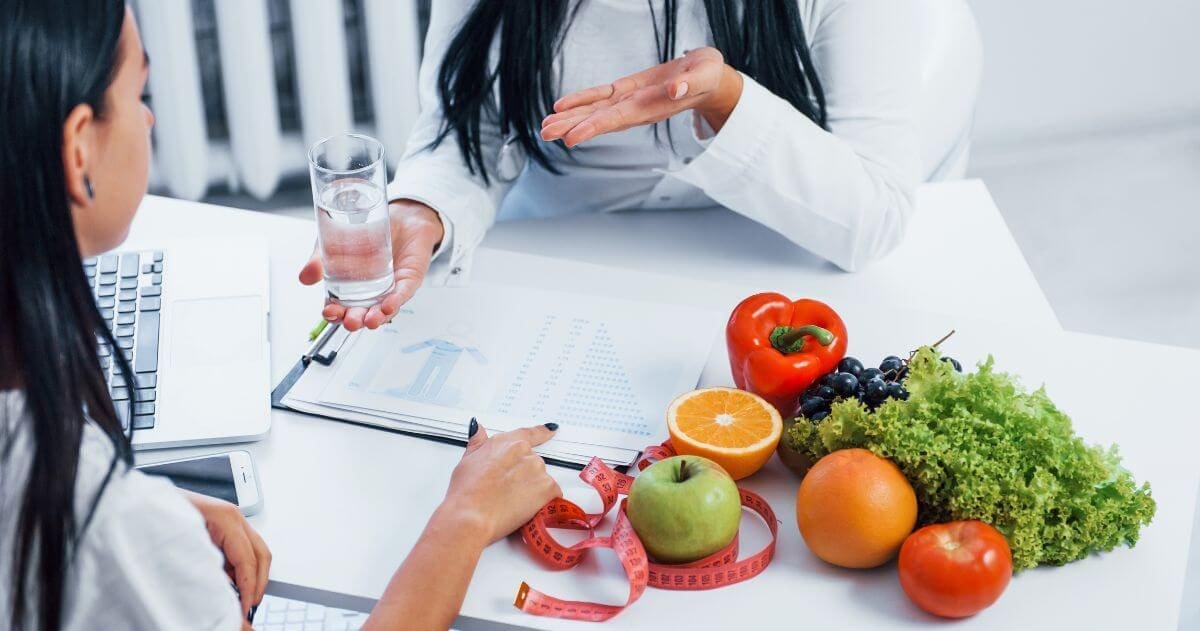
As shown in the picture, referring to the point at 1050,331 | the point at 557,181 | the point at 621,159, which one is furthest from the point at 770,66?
the point at 1050,331

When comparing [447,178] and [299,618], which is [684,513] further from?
[299,618]

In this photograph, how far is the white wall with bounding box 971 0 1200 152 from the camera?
3082 mm

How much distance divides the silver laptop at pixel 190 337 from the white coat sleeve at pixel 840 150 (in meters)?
0.50

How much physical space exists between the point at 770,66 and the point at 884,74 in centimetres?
13

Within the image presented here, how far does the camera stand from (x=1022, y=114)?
3.24 metres

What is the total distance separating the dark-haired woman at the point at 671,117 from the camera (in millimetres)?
1378

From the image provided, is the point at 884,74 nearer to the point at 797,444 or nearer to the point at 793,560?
the point at 797,444

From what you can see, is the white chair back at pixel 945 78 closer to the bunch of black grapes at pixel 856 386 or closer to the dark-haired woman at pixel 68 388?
the bunch of black grapes at pixel 856 386

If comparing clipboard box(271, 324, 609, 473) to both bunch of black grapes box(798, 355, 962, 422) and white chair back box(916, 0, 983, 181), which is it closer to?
bunch of black grapes box(798, 355, 962, 422)

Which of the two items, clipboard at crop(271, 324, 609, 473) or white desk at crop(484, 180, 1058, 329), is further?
white desk at crop(484, 180, 1058, 329)

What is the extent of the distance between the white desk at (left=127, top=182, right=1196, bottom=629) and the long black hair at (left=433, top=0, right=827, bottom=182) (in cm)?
14

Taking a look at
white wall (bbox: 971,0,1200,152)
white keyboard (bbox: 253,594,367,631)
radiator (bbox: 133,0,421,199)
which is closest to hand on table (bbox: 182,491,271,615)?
white keyboard (bbox: 253,594,367,631)

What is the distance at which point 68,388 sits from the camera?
0.79 meters

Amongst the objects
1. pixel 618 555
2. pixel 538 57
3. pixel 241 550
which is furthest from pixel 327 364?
pixel 538 57
